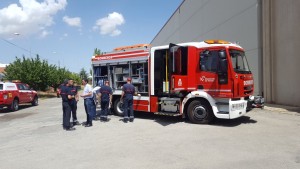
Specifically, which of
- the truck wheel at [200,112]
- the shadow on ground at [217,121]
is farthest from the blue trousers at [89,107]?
the truck wheel at [200,112]

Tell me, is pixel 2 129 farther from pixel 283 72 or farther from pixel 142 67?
pixel 283 72

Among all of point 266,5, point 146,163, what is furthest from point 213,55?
point 266,5

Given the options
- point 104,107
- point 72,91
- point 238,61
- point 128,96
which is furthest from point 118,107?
point 238,61

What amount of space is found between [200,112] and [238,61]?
7.12 ft

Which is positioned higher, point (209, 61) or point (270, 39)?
point (270, 39)

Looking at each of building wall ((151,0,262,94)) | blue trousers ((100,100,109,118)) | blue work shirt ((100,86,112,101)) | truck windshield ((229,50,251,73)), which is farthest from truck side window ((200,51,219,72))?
building wall ((151,0,262,94))

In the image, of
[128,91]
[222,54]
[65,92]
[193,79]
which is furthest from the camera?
[128,91]

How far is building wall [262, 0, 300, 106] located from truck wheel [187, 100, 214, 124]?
622cm

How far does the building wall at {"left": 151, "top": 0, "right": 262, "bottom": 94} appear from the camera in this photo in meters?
→ 16.6

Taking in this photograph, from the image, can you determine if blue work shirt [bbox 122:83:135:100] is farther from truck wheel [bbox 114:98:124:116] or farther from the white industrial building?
the white industrial building

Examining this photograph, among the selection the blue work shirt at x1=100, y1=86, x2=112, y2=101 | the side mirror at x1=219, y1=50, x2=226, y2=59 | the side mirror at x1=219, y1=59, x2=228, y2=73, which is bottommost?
the blue work shirt at x1=100, y1=86, x2=112, y2=101

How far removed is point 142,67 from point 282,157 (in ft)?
22.8

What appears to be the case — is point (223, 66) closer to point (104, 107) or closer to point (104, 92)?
point (104, 92)

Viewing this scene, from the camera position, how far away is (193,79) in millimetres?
10422
